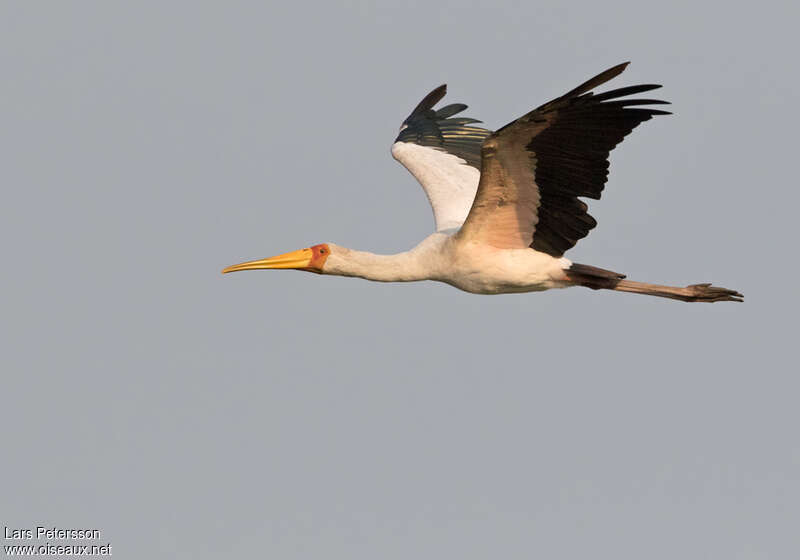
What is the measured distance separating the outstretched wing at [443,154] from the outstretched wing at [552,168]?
1.70 meters

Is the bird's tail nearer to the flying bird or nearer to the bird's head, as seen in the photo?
the flying bird

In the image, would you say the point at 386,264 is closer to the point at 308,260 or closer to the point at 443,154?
the point at 308,260

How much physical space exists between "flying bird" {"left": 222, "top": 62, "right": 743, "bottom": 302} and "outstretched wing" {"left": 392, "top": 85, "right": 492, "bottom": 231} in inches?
2.1

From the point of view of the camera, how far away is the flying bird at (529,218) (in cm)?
1162

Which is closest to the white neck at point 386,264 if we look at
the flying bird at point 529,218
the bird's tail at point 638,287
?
the flying bird at point 529,218

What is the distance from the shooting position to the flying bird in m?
11.6

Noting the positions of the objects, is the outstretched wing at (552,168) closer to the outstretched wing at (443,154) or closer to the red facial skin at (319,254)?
the red facial skin at (319,254)

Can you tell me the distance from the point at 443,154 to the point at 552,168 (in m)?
4.27

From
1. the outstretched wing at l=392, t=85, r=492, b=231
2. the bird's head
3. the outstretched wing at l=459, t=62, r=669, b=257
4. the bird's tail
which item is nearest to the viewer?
the outstretched wing at l=459, t=62, r=669, b=257

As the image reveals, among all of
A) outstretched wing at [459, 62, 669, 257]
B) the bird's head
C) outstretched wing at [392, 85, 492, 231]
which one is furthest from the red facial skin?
outstretched wing at [392, 85, 492, 231]

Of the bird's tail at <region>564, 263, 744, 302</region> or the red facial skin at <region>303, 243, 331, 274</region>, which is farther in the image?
the red facial skin at <region>303, 243, 331, 274</region>

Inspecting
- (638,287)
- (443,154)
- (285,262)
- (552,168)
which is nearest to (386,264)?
(285,262)

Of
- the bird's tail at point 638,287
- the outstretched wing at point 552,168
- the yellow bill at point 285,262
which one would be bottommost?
the yellow bill at point 285,262

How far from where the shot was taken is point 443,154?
53.5 ft
